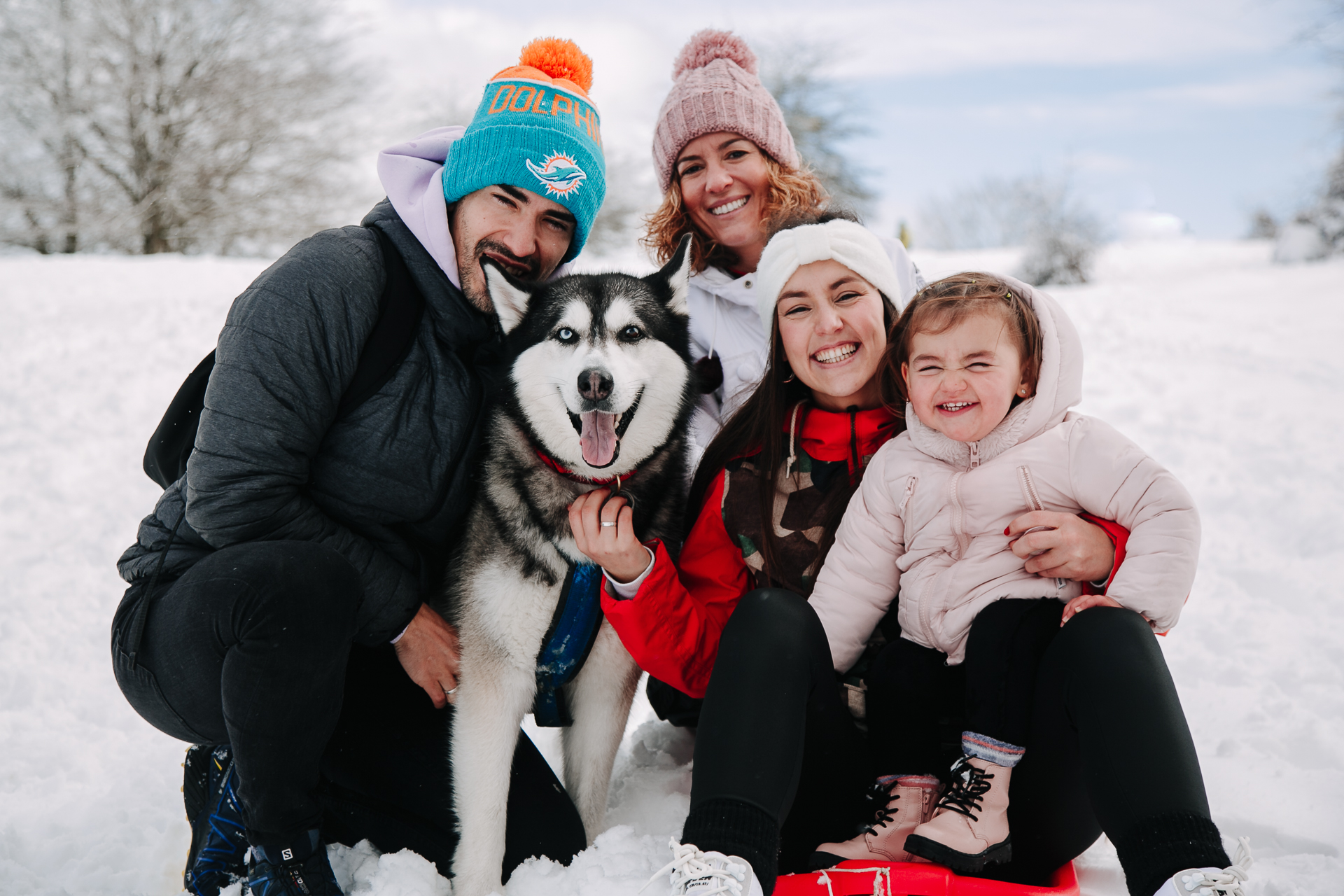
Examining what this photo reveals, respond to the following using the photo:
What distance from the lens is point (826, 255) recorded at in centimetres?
203

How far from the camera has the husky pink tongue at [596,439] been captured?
1.95 m

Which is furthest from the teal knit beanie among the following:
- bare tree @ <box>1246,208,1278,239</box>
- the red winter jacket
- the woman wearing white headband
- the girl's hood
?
bare tree @ <box>1246,208,1278,239</box>

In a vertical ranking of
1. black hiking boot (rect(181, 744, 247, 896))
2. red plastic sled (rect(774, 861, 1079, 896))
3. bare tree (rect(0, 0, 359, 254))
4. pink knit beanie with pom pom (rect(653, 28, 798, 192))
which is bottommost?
black hiking boot (rect(181, 744, 247, 896))

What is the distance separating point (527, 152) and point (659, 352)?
638 mm

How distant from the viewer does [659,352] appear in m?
2.13

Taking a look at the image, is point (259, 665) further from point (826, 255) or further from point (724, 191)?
point (724, 191)

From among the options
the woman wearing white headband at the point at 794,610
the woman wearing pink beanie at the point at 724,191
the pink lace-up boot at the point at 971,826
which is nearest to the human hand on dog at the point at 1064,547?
the woman wearing white headband at the point at 794,610

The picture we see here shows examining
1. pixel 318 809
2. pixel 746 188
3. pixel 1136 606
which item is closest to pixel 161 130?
pixel 746 188

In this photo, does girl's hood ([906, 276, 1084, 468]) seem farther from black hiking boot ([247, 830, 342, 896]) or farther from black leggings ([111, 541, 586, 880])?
black hiking boot ([247, 830, 342, 896])

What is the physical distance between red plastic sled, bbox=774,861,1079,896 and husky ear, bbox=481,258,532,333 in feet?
4.60

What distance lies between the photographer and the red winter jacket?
1.84 m

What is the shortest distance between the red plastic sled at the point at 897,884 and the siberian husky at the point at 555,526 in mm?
700

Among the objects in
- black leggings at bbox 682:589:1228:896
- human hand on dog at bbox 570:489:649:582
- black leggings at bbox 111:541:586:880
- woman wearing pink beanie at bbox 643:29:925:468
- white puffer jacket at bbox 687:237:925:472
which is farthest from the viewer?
woman wearing pink beanie at bbox 643:29:925:468

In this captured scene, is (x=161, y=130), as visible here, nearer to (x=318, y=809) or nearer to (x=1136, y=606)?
(x=318, y=809)
